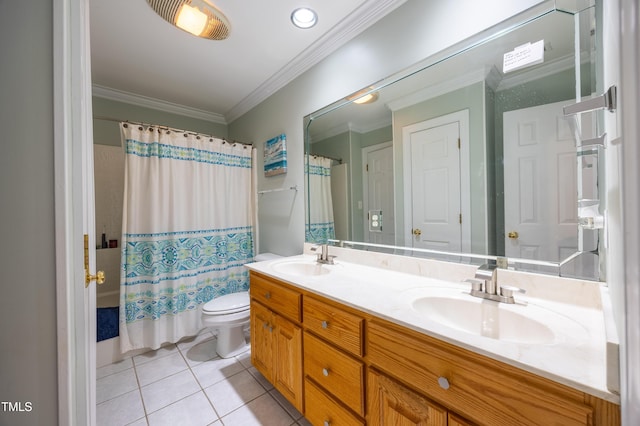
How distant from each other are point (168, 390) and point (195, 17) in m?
2.44

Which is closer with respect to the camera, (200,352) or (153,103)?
(200,352)

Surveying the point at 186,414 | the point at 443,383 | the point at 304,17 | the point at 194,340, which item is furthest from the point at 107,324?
the point at 304,17

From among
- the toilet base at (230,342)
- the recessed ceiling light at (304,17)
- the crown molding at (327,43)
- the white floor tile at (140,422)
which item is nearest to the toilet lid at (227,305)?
the toilet base at (230,342)

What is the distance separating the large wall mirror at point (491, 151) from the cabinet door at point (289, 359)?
72cm

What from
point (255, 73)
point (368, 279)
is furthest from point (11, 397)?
point (255, 73)

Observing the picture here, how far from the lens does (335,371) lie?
1050mm

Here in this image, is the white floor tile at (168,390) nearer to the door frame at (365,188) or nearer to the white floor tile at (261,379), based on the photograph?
the white floor tile at (261,379)

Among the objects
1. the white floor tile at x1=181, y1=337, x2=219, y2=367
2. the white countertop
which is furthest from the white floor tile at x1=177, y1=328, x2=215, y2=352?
the white countertop

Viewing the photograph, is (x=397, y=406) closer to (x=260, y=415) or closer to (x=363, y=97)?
(x=260, y=415)

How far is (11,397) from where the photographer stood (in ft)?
2.20

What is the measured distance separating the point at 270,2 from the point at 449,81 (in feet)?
3.79

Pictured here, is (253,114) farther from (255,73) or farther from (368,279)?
(368,279)

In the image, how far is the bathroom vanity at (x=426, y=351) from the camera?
57 centimetres

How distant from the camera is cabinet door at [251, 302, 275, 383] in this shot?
146 cm
